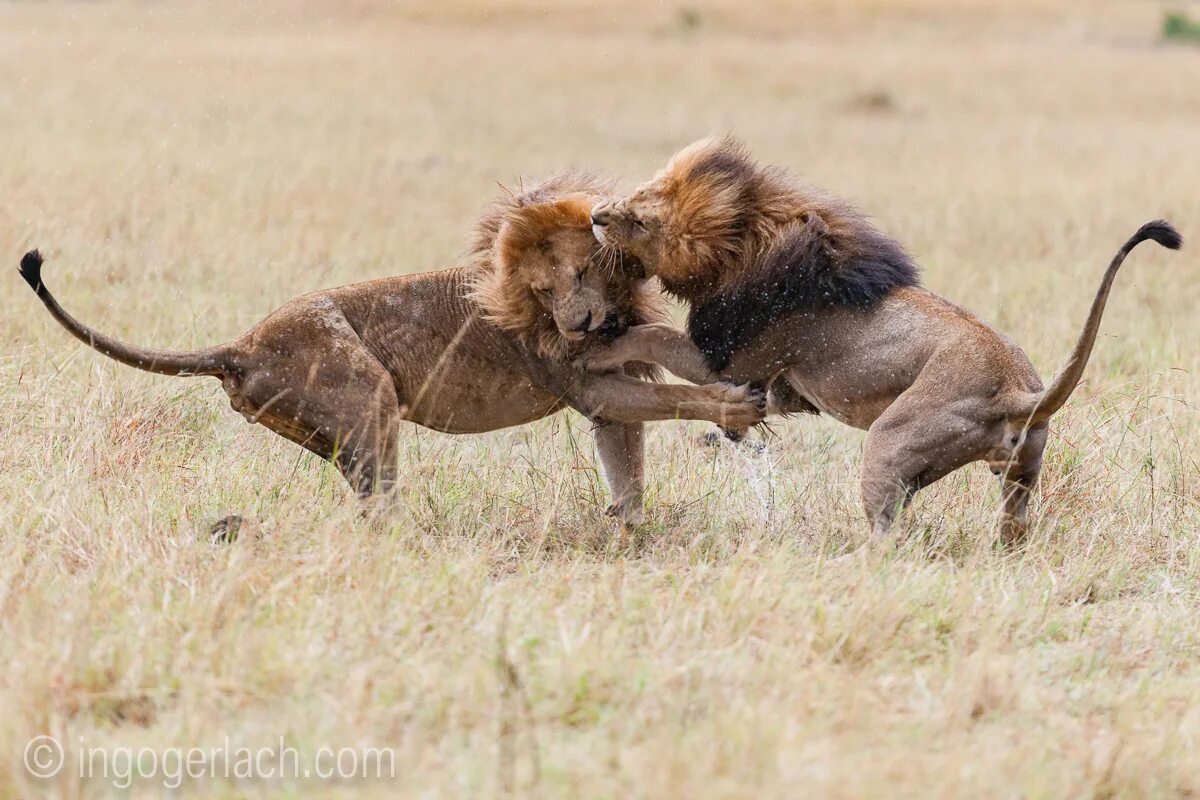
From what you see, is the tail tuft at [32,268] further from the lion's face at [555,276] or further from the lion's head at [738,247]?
the lion's head at [738,247]

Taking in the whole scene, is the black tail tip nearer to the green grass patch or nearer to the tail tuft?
the tail tuft

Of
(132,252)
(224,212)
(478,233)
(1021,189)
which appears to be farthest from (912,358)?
(1021,189)

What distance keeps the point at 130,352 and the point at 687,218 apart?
188 centimetres

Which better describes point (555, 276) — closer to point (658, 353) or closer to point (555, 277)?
point (555, 277)

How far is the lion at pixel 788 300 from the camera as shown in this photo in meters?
4.99

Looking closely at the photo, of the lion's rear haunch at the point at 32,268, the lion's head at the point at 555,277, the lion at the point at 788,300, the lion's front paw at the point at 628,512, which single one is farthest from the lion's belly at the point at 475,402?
the lion's rear haunch at the point at 32,268

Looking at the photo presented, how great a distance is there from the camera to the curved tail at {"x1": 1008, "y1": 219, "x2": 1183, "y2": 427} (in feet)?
14.8

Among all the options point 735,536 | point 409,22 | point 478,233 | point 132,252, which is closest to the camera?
point 735,536

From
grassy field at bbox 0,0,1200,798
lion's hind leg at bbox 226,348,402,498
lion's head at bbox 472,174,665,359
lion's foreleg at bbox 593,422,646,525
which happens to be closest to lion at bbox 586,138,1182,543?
lion's head at bbox 472,174,665,359

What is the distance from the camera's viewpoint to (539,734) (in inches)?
134

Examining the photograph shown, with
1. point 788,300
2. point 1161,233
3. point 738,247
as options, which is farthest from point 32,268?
point 1161,233

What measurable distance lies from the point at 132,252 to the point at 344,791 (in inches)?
252

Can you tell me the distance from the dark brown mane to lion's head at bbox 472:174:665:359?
20 centimetres

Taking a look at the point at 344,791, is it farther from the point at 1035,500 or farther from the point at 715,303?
the point at 1035,500
